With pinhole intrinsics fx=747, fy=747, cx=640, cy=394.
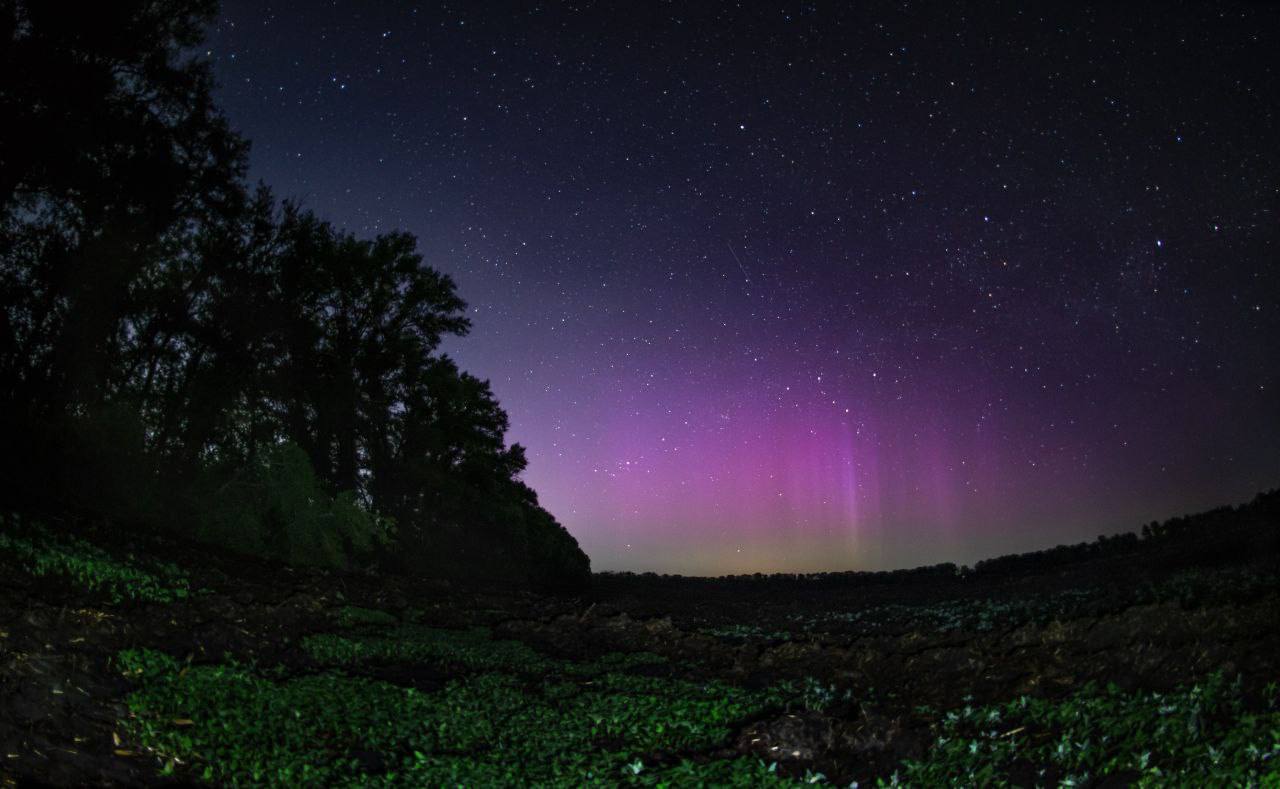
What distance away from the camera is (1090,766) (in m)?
6.32

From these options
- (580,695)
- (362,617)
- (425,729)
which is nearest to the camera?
(425,729)

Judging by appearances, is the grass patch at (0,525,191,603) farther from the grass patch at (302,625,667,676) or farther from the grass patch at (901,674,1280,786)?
the grass patch at (901,674,1280,786)

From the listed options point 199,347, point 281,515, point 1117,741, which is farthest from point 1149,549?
point 199,347

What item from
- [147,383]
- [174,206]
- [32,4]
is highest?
[32,4]

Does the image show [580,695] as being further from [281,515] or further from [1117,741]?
[281,515]

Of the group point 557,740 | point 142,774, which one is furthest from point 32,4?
point 557,740

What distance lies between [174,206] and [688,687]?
87.3 ft

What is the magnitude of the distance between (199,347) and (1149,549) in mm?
36151

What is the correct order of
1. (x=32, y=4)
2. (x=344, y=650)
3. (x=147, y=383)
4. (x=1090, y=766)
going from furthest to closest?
(x=147, y=383), (x=32, y=4), (x=344, y=650), (x=1090, y=766)

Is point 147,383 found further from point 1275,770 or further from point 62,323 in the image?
point 1275,770

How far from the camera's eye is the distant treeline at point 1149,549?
21656 millimetres

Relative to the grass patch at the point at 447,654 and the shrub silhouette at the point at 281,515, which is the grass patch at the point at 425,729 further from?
the shrub silhouette at the point at 281,515

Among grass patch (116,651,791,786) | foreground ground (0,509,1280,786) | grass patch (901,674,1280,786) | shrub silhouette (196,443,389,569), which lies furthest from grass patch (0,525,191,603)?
shrub silhouette (196,443,389,569)

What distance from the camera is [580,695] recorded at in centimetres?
1024
